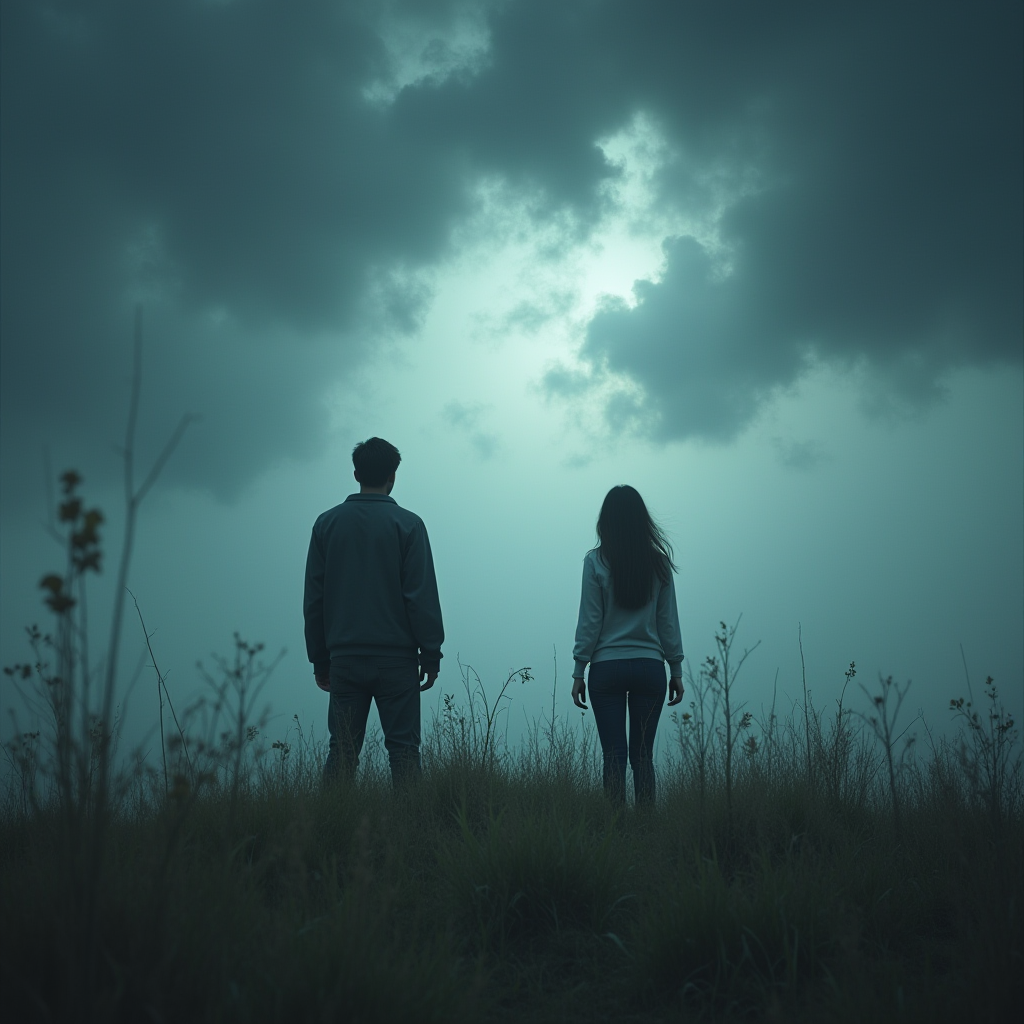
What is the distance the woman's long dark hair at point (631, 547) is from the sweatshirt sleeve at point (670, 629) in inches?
3.7

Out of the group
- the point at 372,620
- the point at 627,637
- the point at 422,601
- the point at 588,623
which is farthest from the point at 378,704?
the point at 627,637

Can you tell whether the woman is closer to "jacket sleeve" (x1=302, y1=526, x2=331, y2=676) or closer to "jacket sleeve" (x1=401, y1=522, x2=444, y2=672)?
"jacket sleeve" (x1=401, y1=522, x2=444, y2=672)

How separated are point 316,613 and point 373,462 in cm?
101

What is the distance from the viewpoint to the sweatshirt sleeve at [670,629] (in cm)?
436

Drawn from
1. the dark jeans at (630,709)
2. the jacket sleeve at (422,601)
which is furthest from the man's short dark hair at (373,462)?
the dark jeans at (630,709)

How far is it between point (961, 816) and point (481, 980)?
290 centimetres

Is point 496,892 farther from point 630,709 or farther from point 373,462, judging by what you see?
point 373,462

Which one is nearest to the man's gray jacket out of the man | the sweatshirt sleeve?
the man

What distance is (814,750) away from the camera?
14.9ft

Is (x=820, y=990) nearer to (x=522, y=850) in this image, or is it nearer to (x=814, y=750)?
(x=522, y=850)

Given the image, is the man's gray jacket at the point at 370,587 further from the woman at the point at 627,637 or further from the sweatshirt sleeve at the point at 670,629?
the sweatshirt sleeve at the point at 670,629

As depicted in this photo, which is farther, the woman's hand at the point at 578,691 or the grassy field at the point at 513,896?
the woman's hand at the point at 578,691

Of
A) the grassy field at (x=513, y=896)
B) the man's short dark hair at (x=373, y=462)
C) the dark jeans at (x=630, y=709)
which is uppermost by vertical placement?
the man's short dark hair at (x=373, y=462)

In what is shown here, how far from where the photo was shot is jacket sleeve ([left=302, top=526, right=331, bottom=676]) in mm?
4422
